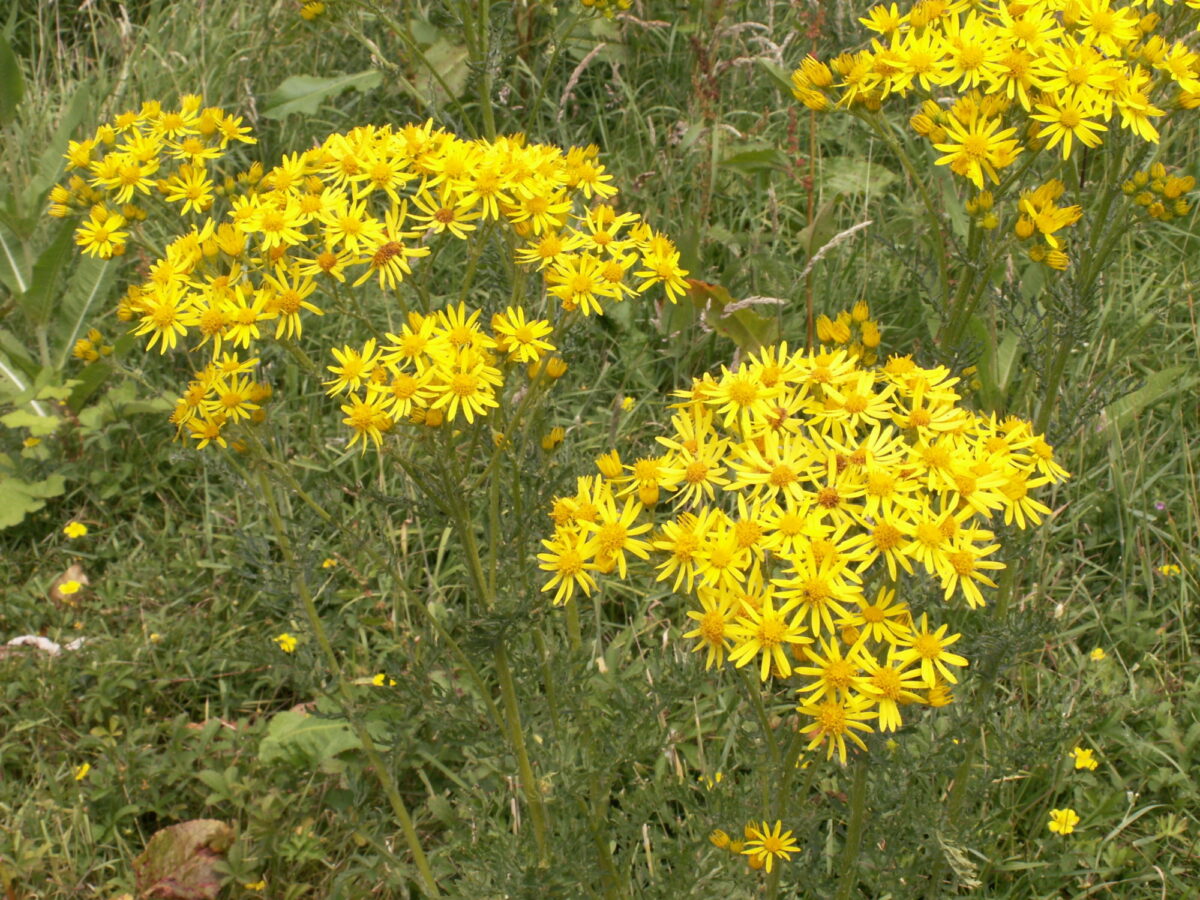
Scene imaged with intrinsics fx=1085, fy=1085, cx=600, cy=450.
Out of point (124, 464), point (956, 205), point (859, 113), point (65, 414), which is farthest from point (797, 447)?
point (65, 414)


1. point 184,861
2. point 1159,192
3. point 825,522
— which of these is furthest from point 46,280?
point 1159,192

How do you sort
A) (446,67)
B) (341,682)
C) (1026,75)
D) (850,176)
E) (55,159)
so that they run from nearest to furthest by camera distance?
(1026,75) < (341,682) < (850,176) < (55,159) < (446,67)

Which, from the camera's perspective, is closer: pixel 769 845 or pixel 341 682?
pixel 769 845

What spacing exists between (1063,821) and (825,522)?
1488 millimetres

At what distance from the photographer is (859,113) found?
2.43m

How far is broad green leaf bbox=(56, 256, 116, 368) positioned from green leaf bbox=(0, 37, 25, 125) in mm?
759

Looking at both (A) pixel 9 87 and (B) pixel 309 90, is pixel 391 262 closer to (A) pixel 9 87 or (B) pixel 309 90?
(B) pixel 309 90

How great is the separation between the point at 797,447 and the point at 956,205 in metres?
2.42

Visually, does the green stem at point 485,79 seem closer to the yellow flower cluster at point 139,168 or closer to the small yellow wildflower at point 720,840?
the yellow flower cluster at point 139,168

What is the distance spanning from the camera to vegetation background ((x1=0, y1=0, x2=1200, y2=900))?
95.9 inches

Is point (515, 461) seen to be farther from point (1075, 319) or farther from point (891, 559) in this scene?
point (1075, 319)

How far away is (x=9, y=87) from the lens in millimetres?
4492

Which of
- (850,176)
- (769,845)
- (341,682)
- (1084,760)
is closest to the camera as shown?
(769,845)

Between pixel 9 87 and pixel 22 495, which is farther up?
pixel 9 87
